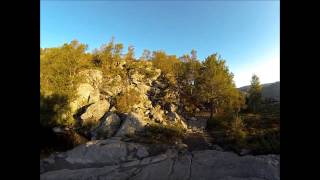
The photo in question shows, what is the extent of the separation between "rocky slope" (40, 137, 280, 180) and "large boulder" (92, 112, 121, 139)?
458 centimetres

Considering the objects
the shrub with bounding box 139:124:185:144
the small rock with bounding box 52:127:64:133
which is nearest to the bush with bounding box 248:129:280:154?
the shrub with bounding box 139:124:185:144

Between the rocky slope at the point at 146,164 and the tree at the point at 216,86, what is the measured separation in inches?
509

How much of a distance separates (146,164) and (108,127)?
1086cm

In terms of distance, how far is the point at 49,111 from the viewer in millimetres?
Result: 22750

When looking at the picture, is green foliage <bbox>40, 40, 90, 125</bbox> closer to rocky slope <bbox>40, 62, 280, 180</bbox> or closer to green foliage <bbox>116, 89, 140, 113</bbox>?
rocky slope <bbox>40, 62, 280, 180</bbox>

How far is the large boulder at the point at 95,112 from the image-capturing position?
28734mm

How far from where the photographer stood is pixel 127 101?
108 feet

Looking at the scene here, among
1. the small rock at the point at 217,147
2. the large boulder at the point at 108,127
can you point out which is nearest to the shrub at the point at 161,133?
the large boulder at the point at 108,127

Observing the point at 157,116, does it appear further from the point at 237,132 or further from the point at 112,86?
the point at 237,132

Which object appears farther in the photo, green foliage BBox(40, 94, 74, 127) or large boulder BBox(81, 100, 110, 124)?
large boulder BBox(81, 100, 110, 124)

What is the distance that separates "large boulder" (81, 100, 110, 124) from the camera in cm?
2873
